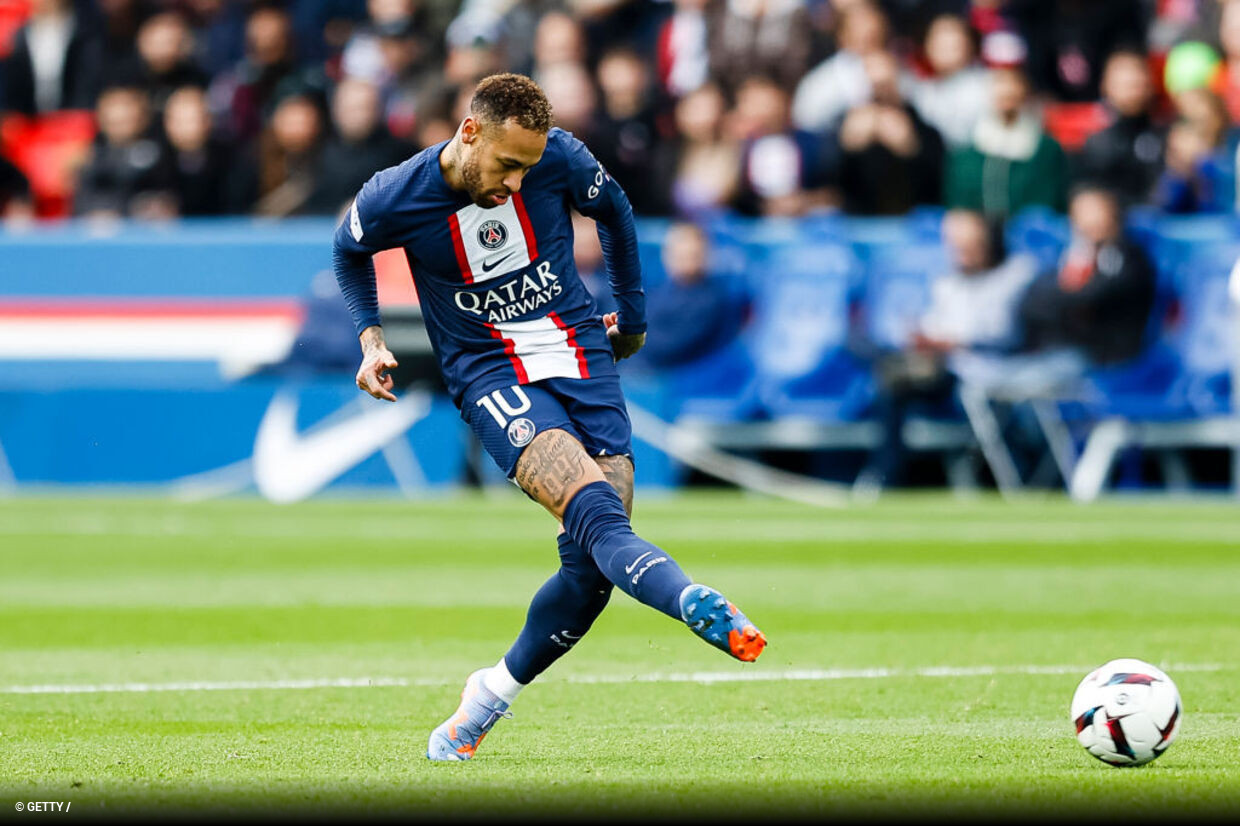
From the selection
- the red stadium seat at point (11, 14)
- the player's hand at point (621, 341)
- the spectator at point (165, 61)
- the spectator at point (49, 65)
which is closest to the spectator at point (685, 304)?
the spectator at point (165, 61)

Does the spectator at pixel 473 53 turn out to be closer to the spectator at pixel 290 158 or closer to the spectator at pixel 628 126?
the spectator at pixel 628 126

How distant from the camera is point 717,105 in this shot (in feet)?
Answer: 59.3

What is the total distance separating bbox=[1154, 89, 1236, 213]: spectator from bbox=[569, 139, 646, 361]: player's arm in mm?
11030

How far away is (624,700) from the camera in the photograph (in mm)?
7648

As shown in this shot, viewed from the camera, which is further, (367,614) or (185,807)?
(367,614)

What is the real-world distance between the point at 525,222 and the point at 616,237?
0.37 m

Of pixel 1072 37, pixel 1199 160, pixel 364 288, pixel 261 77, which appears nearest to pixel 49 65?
pixel 261 77

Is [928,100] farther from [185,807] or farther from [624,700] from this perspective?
[185,807]

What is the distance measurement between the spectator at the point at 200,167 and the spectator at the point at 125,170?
0.13 m

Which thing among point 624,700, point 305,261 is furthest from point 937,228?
point 624,700

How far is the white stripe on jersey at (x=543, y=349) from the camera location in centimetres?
645

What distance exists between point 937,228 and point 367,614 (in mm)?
8094

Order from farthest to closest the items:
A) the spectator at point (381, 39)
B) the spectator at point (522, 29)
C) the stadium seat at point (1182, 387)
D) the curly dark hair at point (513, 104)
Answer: the spectator at point (381, 39), the spectator at point (522, 29), the stadium seat at point (1182, 387), the curly dark hair at point (513, 104)

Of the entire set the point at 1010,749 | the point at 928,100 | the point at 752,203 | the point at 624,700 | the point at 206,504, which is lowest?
the point at 206,504
